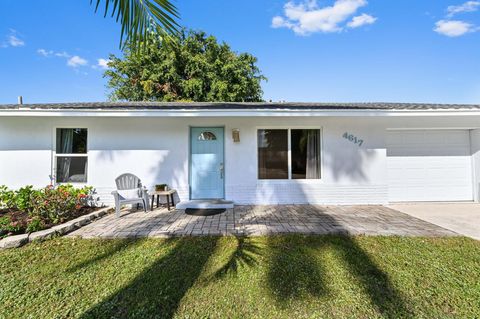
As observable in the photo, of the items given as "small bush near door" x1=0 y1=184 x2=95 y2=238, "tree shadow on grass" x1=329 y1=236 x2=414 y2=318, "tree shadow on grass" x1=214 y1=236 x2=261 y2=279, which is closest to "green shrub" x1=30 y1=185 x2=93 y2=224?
"small bush near door" x1=0 y1=184 x2=95 y2=238

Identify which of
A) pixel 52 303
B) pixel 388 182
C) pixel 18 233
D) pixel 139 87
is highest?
pixel 139 87

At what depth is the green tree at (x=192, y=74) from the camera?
16.3 meters

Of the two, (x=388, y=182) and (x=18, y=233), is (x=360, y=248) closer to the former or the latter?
(x=388, y=182)

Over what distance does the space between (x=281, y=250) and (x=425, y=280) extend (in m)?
1.81

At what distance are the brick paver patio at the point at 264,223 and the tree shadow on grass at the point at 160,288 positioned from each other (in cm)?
73

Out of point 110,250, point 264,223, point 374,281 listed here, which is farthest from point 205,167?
point 374,281

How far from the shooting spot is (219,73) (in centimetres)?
1692

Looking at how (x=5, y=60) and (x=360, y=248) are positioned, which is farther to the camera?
(x=5, y=60)

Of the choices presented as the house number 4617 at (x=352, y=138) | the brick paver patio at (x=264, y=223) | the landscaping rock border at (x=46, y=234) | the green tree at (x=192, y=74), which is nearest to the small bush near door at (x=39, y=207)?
the landscaping rock border at (x=46, y=234)

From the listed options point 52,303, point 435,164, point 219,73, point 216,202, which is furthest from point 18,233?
point 219,73

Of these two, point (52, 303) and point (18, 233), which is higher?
point (18, 233)

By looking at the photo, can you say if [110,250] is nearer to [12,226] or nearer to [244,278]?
[12,226]

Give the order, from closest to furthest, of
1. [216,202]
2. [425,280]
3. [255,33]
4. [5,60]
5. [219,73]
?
[425,280] → [216,202] → [5,60] → [255,33] → [219,73]

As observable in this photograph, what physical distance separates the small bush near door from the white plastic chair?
2.97ft
